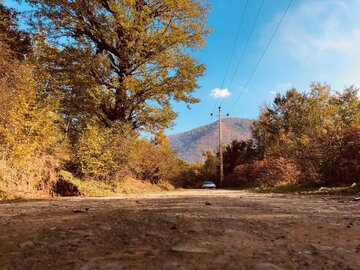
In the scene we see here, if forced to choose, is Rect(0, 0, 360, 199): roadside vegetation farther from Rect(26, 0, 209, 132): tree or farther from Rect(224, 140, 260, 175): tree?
Rect(224, 140, 260, 175): tree

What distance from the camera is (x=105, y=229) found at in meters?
2.92

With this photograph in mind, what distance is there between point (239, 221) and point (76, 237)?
6.11 feet

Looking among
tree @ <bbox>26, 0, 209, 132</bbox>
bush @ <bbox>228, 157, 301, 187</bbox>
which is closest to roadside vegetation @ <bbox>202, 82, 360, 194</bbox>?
bush @ <bbox>228, 157, 301, 187</bbox>

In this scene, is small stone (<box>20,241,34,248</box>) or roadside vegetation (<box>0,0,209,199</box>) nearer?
small stone (<box>20,241,34,248</box>)

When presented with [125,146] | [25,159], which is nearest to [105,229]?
[25,159]

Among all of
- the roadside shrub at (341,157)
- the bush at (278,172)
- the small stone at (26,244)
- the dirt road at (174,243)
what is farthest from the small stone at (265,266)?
the bush at (278,172)

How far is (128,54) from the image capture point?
14.8 m

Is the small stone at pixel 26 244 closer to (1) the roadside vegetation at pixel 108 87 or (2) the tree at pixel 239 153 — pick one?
(1) the roadside vegetation at pixel 108 87

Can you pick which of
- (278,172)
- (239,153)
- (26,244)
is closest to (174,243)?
(26,244)

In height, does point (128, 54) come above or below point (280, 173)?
above

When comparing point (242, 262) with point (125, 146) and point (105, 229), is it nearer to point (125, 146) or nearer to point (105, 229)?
point (105, 229)

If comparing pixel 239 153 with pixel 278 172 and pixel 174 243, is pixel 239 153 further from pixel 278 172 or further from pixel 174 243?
pixel 174 243

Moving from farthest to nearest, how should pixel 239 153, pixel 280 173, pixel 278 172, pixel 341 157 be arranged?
pixel 239 153 < pixel 278 172 < pixel 280 173 < pixel 341 157

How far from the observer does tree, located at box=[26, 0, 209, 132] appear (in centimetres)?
1413
